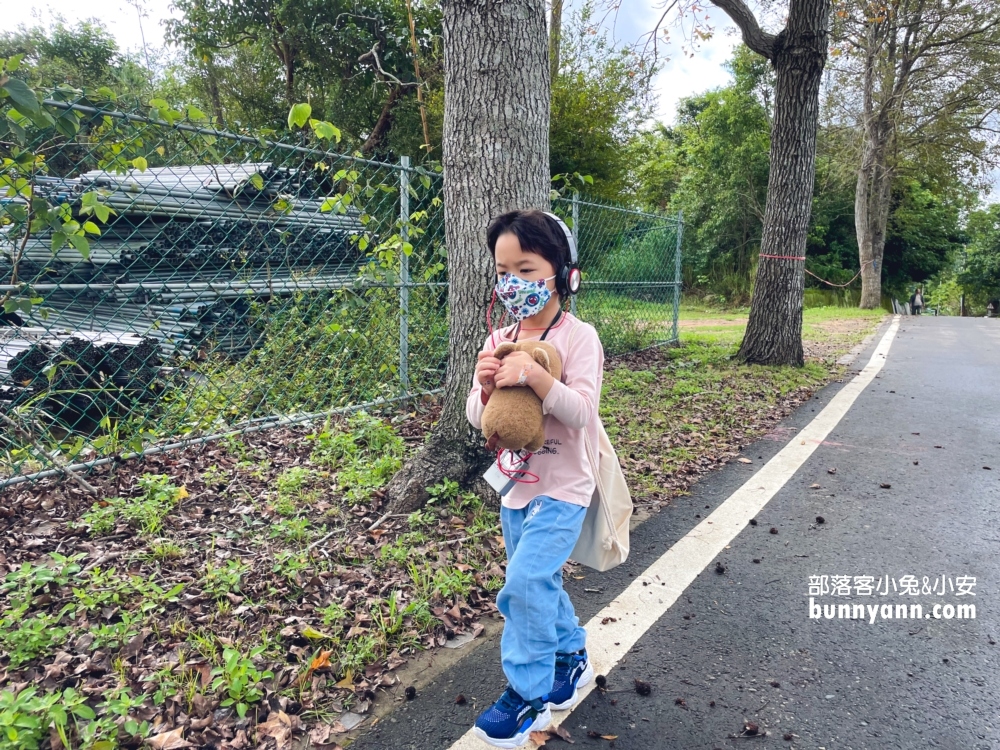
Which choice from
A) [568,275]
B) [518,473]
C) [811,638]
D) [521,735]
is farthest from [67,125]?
[811,638]

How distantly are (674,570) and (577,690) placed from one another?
110cm

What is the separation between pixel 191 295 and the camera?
18.1 ft

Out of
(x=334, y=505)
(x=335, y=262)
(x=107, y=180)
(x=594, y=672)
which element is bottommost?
(x=594, y=672)

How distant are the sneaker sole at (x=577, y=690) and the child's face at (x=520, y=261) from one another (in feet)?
4.73

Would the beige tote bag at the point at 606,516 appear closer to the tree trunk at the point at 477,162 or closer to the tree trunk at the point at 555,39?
the tree trunk at the point at 477,162

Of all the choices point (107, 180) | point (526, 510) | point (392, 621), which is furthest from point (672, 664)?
point (107, 180)

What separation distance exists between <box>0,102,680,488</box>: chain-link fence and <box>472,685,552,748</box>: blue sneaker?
2.74 m

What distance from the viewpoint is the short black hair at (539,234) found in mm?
2078

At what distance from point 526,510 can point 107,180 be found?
14.9 ft

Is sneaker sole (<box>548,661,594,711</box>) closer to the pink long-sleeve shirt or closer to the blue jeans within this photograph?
the blue jeans

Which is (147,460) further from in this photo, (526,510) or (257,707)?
(526,510)

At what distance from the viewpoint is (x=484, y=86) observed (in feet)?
11.4

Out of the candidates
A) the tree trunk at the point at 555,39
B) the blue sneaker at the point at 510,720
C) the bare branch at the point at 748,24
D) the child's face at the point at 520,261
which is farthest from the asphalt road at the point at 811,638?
the tree trunk at the point at 555,39

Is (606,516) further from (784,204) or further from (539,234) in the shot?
(784,204)
